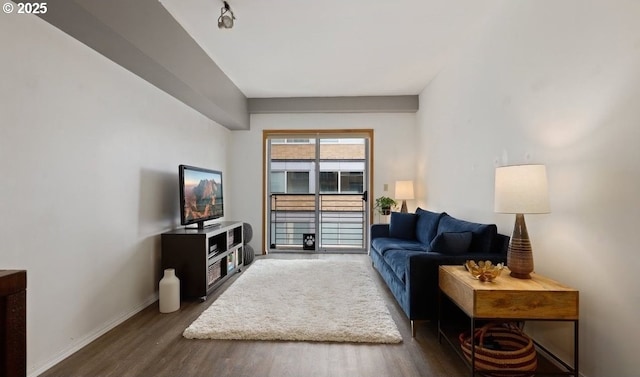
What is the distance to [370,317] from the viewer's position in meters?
2.60

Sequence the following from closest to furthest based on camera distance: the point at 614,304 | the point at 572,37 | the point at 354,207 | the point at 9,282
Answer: the point at 9,282
the point at 614,304
the point at 572,37
the point at 354,207

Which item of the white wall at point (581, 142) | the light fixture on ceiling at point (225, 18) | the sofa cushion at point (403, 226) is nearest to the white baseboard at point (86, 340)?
the light fixture on ceiling at point (225, 18)

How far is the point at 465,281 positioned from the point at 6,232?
2.72 metres

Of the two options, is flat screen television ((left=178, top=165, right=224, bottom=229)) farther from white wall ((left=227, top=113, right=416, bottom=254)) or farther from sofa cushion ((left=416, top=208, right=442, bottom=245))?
sofa cushion ((left=416, top=208, right=442, bottom=245))

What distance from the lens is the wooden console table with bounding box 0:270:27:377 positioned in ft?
3.27

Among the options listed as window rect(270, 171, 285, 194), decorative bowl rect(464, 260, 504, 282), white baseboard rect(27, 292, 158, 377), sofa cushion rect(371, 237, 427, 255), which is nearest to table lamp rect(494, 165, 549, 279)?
decorative bowl rect(464, 260, 504, 282)

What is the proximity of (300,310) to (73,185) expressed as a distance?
2071mm

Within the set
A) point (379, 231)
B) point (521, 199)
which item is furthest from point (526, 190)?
point (379, 231)

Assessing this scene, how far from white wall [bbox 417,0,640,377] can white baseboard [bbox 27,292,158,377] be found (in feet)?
10.8

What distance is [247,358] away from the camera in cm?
204

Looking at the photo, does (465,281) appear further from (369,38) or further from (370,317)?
(369,38)

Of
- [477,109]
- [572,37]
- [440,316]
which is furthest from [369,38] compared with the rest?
[440,316]

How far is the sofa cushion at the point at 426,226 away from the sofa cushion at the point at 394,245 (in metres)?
0.10

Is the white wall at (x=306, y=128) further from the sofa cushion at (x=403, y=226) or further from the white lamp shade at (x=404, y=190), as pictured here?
the sofa cushion at (x=403, y=226)
